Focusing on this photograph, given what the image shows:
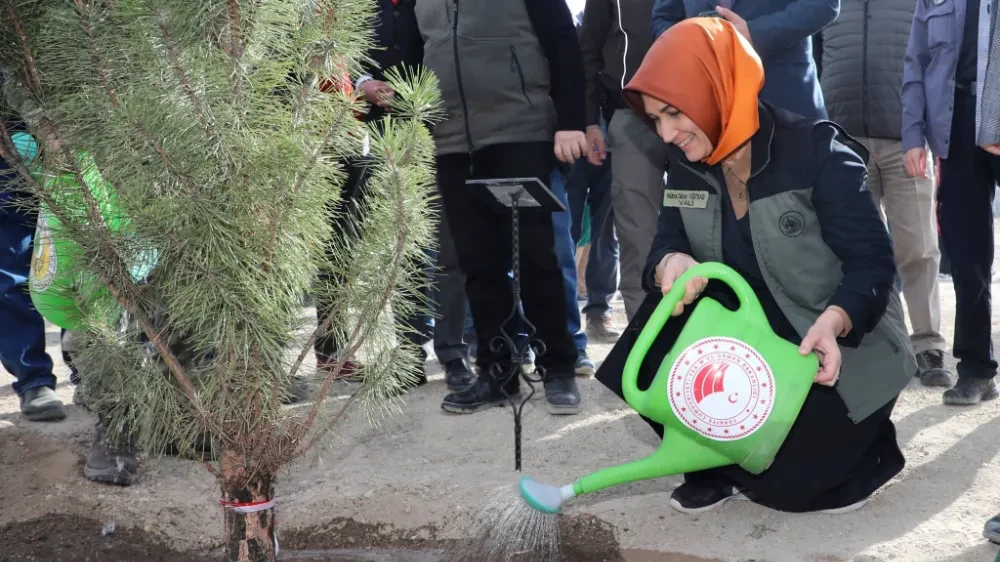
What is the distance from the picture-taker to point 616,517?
311 centimetres

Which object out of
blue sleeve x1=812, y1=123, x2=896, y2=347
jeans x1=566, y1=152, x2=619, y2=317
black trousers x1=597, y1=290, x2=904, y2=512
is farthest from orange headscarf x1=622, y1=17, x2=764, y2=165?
jeans x1=566, y1=152, x2=619, y2=317

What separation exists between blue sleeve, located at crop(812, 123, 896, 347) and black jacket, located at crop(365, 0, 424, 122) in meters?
1.96

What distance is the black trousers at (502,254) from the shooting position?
4.06 metres

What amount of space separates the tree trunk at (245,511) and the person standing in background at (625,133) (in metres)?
1.96

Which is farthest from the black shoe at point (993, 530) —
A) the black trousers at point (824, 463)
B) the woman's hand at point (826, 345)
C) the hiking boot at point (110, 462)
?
the hiking boot at point (110, 462)

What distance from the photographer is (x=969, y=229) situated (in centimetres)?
397

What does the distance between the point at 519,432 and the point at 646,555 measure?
696 mm

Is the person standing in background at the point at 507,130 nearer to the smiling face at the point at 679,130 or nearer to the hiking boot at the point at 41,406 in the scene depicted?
the smiling face at the point at 679,130

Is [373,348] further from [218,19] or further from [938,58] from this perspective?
[938,58]

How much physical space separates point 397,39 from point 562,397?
160 cm

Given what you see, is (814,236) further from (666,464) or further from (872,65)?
(872,65)

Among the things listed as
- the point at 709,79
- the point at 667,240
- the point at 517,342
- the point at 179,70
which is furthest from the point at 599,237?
the point at 179,70

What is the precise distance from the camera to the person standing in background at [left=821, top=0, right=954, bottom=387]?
4465mm

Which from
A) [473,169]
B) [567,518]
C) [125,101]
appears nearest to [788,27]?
[473,169]
